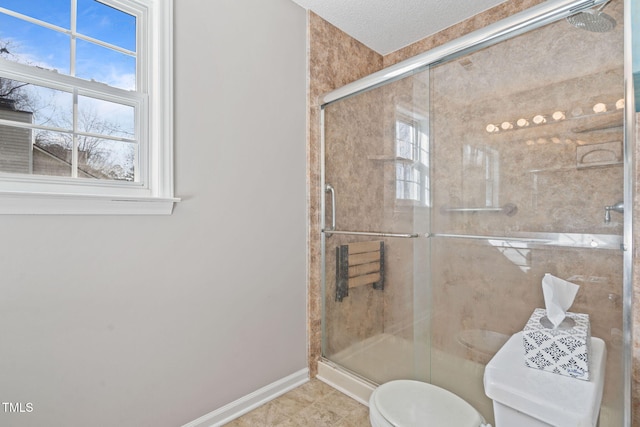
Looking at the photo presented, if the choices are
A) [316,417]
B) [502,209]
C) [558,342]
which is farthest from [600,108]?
[316,417]

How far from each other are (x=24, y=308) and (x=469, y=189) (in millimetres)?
1919

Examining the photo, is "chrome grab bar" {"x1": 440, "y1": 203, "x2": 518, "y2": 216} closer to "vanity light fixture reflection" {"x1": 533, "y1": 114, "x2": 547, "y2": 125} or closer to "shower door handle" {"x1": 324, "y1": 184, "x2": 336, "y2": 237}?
"vanity light fixture reflection" {"x1": 533, "y1": 114, "x2": 547, "y2": 125}

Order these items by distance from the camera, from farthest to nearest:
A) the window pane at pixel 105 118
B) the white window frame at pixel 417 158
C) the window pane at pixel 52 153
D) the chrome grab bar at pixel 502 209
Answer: the white window frame at pixel 417 158, the chrome grab bar at pixel 502 209, the window pane at pixel 105 118, the window pane at pixel 52 153

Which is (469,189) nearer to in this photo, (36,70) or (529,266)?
(529,266)

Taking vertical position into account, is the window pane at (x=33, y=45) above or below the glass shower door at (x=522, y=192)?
above

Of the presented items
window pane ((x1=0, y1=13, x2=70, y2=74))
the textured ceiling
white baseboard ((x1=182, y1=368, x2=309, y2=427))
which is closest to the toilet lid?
white baseboard ((x1=182, y1=368, x2=309, y2=427))

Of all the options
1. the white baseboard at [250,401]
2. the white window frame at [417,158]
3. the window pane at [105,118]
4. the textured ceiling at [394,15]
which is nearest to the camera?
the window pane at [105,118]

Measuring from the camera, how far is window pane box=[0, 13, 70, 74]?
1.23 m

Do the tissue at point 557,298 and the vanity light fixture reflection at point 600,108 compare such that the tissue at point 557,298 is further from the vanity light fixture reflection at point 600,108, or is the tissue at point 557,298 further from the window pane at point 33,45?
the window pane at point 33,45

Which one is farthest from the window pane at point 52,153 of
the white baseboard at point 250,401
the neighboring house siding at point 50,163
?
the white baseboard at point 250,401

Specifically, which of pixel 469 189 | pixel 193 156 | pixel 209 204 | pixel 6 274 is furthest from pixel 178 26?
pixel 469 189

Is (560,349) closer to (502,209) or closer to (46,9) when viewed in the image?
(502,209)

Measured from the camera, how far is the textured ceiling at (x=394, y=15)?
6.66 feet

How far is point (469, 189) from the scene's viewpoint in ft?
5.37
